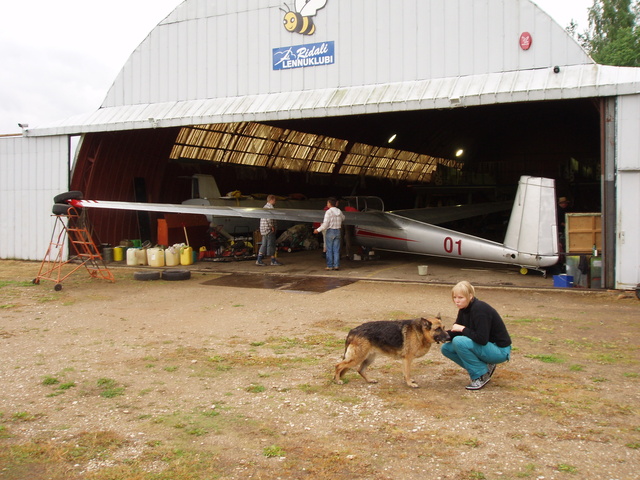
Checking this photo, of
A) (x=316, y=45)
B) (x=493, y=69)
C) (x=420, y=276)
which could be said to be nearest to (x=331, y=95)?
(x=316, y=45)

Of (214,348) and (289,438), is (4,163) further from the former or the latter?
(289,438)

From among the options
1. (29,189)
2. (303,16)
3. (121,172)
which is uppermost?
(303,16)

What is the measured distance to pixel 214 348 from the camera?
756cm

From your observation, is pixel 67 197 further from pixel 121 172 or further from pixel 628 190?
pixel 628 190

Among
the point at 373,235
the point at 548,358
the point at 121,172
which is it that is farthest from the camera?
the point at 121,172

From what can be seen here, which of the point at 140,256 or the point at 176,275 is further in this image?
the point at 140,256

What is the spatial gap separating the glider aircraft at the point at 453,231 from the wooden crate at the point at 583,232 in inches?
12.9

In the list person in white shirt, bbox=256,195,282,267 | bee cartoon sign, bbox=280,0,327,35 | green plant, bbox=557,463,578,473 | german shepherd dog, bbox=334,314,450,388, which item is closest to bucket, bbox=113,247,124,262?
person in white shirt, bbox=256,195,282,267

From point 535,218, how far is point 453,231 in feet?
9.16

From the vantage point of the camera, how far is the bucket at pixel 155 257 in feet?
55.5

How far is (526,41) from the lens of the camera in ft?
39.4

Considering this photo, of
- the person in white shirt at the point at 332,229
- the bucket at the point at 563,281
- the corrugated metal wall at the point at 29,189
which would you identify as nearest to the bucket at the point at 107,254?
the corrugated metal wall at the point at 29,189

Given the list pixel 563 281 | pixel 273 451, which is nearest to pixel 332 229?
pixel 563 281

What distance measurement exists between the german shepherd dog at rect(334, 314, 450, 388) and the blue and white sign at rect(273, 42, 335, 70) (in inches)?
399
